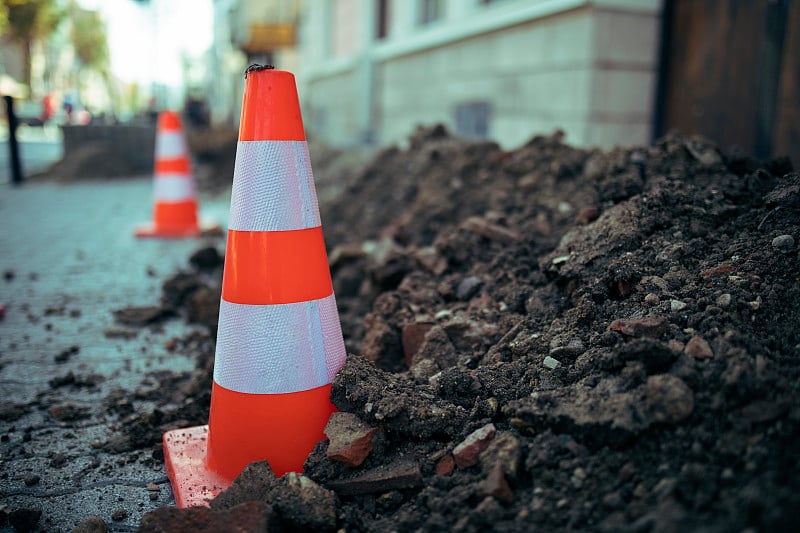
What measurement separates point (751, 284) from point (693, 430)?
0.71 metres

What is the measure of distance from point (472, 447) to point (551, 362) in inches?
18.7

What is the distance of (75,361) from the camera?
128 inches

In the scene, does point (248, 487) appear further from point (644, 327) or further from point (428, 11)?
point (428, 11)

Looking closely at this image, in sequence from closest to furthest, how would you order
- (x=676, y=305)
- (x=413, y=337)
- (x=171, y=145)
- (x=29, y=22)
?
(x=676, y=305) → (x=413, y=337) → (x=171, y=145) → (x=29, y=22)

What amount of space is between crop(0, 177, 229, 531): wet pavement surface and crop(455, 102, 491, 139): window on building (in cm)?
339

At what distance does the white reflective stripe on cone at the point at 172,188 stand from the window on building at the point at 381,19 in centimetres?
565

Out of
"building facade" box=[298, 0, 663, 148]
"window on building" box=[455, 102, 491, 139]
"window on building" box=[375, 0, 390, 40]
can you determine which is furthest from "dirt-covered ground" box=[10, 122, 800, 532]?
"window on building" box=[375, 0, 390, 40]

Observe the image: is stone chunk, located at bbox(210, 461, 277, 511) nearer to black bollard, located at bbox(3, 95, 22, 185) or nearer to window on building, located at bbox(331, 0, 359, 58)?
black bollard, located at bbox(3, 95, 22, 185)

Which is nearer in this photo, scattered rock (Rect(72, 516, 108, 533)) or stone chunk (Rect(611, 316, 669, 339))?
scattered rock (Rect(72, 516, 108, 533))

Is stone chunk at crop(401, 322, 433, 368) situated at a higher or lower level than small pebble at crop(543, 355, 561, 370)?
lower

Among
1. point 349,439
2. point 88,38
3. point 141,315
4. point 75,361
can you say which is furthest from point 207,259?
point 88,38

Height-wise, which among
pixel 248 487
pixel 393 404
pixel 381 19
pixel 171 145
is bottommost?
pixel 248 487

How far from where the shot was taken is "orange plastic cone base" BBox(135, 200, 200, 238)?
20.9 ft

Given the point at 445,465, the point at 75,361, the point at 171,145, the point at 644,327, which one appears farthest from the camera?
the point at 171,145
